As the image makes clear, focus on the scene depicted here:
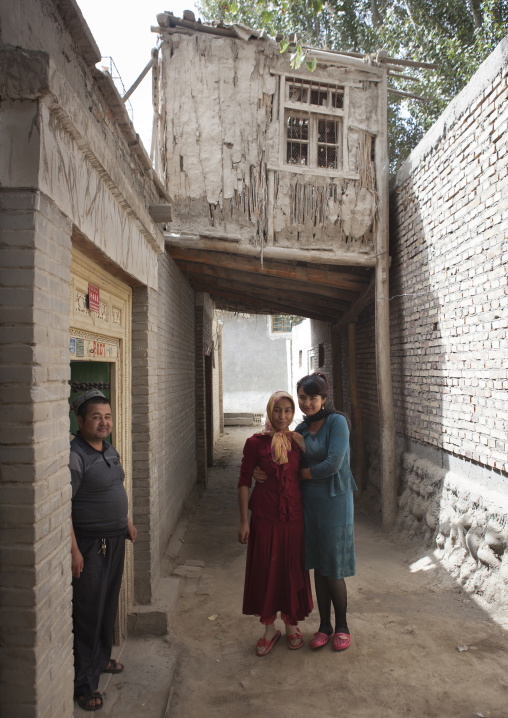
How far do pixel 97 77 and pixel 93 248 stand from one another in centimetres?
104

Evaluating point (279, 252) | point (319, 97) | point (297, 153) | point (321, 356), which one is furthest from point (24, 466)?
point (321, 356)

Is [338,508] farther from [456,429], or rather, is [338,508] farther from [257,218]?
[257,218]

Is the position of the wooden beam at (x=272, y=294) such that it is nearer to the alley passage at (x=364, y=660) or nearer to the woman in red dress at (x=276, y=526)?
the alley passage at (x=364, y=660)

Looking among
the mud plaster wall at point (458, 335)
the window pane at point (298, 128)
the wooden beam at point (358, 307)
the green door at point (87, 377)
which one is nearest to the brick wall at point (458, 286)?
the mud plaster wall at point (458, 335)

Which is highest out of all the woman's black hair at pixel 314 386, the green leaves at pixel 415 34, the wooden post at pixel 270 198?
the green leaves at pixel 415 34

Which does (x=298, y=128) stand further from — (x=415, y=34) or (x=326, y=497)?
(x=415, y=34)

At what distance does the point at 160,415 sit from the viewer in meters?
5.02

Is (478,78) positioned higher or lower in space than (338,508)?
higher

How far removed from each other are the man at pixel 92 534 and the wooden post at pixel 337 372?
26.4ft

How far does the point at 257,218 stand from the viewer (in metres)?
6.43

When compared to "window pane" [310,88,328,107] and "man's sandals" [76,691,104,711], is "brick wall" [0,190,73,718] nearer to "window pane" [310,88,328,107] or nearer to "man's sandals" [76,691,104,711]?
"man's sandals" [76,691,104,711]

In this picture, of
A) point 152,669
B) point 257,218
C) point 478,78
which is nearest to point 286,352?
point 257,218

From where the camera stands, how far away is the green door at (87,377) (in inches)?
128

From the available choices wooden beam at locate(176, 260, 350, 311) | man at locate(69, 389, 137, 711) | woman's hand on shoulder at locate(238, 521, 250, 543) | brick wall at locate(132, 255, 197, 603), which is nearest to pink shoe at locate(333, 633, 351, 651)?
woman's hand on shoulder at locate(238, 521, 250, 543)
